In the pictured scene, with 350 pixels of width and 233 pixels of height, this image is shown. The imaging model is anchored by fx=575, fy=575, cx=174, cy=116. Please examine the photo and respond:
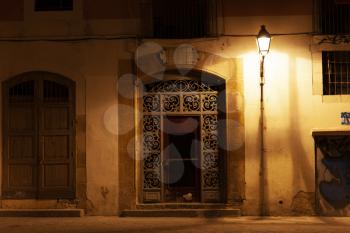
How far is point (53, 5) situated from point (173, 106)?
347cm

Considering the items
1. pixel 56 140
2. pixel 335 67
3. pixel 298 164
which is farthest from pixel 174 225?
pixel 335 67

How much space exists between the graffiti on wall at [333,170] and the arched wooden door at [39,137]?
535cm

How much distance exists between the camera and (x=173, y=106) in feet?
41.2

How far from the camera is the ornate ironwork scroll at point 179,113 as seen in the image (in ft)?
41.1

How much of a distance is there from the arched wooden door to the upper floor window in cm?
145

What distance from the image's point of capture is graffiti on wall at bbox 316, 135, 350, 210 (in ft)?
40.2

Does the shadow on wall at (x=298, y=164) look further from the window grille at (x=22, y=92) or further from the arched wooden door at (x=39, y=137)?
the window grille at (x=22, y=92)

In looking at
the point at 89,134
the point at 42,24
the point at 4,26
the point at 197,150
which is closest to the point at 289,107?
the point at 197,150

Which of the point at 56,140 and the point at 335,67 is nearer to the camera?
the point at 335,67

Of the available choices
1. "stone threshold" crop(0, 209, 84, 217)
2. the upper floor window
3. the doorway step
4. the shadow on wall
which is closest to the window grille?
the upper floor window

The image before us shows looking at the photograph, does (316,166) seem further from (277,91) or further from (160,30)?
(160,30)

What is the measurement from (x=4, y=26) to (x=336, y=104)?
7354 millimetres

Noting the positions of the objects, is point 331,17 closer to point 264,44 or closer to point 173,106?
point 264,44

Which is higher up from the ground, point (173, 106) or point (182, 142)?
point (173, 106)
